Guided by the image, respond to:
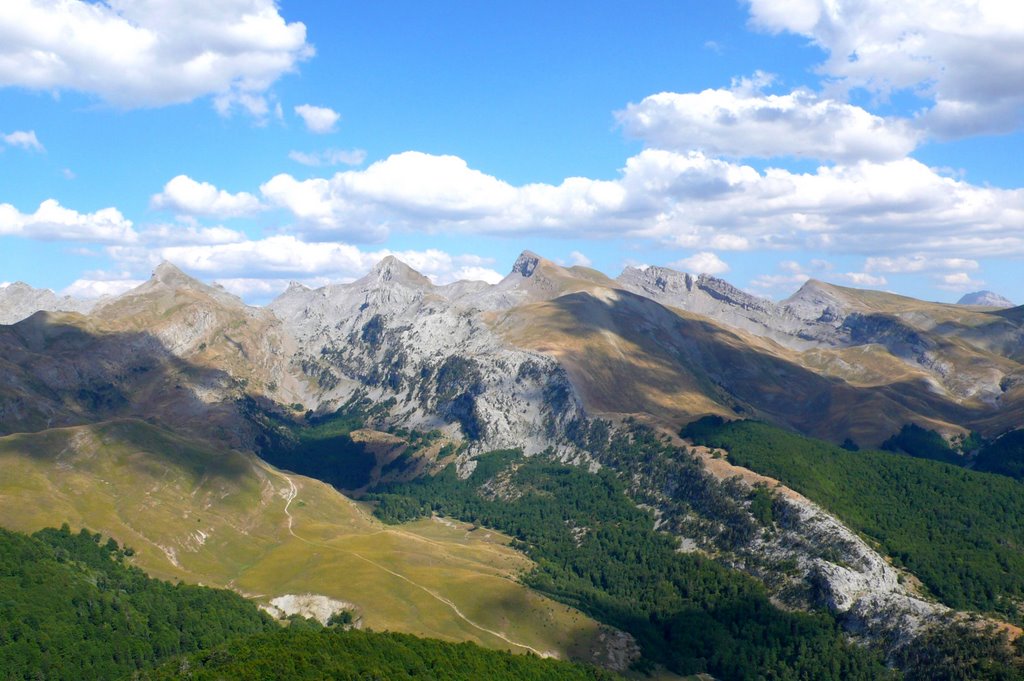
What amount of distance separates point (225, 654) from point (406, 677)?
39.2 meters

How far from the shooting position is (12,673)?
198 metres

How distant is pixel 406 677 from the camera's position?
7712 inches

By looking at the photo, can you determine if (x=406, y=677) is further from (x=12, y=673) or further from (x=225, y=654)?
(x=12, y=673)

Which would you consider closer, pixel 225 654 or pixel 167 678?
pixel 167 678

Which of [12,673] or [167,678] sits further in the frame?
[12,673]

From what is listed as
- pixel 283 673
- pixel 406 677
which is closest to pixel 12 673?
pixel 283 673

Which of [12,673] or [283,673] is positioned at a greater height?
[283,673]

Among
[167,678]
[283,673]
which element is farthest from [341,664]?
[167,678]

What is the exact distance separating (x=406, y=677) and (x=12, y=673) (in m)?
88.7

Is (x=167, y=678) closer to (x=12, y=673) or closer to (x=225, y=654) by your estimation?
(x=225, y=654)

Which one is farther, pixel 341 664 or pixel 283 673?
pixel 341 664

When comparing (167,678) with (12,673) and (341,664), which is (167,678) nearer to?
(341,664)

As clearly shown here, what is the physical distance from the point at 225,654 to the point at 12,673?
2083 inches

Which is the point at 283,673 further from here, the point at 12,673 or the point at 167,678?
the point at 12,673
